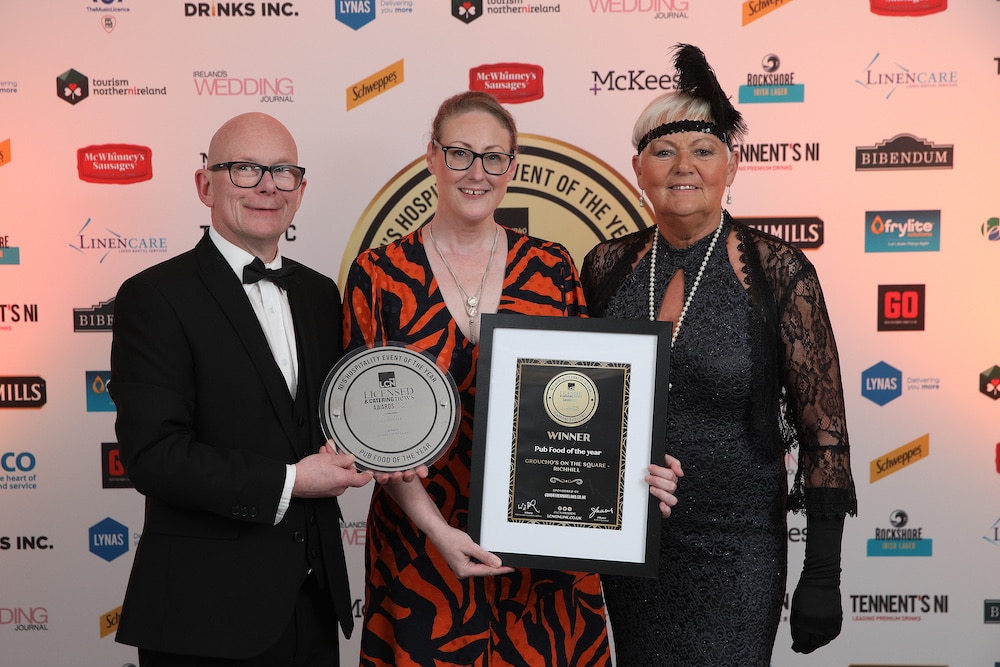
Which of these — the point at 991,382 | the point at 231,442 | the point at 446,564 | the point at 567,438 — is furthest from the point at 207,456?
the point at 991,382

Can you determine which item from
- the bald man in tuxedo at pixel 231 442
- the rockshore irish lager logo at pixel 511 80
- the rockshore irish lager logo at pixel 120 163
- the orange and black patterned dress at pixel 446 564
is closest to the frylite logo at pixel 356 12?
the rockshore irish lager logo at pixel 511 80

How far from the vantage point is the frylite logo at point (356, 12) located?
11.0 feet

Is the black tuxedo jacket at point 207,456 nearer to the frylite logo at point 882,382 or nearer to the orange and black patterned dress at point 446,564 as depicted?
the orange and black patterned dress at point 446,564

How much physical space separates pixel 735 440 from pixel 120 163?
2.70 m

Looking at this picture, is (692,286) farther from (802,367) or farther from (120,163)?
(120,163)

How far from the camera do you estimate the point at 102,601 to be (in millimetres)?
3533

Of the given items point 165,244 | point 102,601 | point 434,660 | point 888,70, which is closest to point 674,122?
point 434,660

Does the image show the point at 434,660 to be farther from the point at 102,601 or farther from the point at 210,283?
the point at 102,601

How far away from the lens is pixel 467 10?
3367 mm

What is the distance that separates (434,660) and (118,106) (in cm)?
263

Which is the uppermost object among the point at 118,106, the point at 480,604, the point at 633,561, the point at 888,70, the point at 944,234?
the point at 888,70

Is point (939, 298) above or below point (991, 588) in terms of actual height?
above

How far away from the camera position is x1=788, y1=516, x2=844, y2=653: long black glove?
82.4 inches

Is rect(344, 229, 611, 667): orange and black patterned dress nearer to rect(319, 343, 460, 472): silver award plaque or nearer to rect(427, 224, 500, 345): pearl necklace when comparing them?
rect(427, 224, 500, 345): pearl necklace
